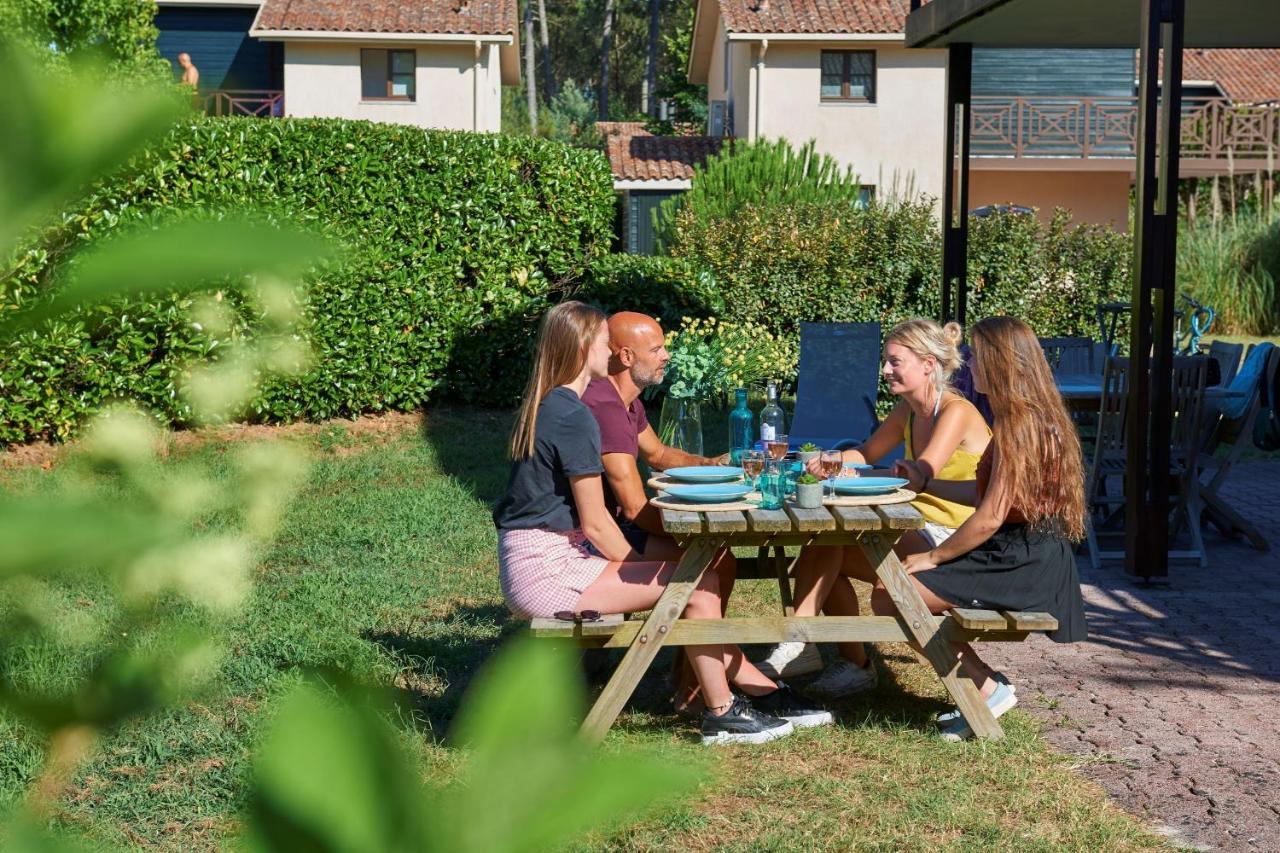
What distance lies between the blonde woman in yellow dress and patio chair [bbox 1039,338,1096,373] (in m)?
4.41

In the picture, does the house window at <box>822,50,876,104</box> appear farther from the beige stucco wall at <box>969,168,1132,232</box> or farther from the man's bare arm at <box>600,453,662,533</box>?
the man's bare arm at <box>600,453,662,533</box>

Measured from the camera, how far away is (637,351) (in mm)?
5449

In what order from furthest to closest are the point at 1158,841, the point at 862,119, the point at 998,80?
1. the point at 998,80
2. the point at 862,119
3. the point at 1158,841

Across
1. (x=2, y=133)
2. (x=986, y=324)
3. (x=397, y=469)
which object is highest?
(x=2, y=133)

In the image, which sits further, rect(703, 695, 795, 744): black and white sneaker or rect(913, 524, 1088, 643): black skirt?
rect(913, 524, 1088, 643): black skirt

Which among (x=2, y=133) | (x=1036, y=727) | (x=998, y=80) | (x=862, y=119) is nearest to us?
(x=2, y=133)

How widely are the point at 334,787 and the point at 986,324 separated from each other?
4868 millimetres

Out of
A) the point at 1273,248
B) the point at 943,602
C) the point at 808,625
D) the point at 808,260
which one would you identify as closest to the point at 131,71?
the point at 808,625

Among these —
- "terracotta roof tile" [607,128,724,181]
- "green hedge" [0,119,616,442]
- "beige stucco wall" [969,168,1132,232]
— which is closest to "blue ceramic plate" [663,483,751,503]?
"green hedge" [0,119,616,442]

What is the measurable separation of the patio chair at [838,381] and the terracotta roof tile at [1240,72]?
102 feet

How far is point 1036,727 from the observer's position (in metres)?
4.72

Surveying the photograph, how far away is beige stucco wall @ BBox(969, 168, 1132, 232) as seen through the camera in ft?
97.3

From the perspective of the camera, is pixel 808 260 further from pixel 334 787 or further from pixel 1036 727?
pixel 334 787

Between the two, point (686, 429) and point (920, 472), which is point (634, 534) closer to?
point (686, 429)
